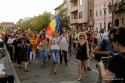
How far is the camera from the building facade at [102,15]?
39.4 meters

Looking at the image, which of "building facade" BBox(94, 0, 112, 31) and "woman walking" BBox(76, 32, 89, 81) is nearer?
"woman walking" BBox(76, 32, 89, 81)

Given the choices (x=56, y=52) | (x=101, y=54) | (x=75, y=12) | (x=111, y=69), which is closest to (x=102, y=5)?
(x=75, y=12)

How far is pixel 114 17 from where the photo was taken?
3712cm

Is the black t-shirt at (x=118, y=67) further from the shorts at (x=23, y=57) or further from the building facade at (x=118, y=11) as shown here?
the building facade at (x=118, y=11)

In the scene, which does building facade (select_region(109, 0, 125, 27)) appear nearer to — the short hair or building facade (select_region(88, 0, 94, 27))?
building facade (select_region(88, 0, 94, 27))

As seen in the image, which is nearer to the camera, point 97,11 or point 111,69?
point 111,69

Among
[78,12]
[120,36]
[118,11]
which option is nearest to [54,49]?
[120,36]

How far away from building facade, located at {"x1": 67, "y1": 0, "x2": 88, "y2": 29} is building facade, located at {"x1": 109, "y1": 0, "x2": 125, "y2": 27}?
38.7 feet

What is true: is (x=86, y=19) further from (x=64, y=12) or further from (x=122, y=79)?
(x=122, y=79)

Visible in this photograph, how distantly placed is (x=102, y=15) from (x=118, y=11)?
588 centimetres

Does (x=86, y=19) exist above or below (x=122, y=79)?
above

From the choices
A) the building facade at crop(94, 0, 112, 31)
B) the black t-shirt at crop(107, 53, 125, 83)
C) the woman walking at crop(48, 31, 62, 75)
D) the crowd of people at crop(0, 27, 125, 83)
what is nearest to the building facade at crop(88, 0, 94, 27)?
the building facade at crop(94, 0, 112, 31)

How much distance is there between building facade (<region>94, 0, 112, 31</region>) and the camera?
3938 cm

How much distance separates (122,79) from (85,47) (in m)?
5.80
